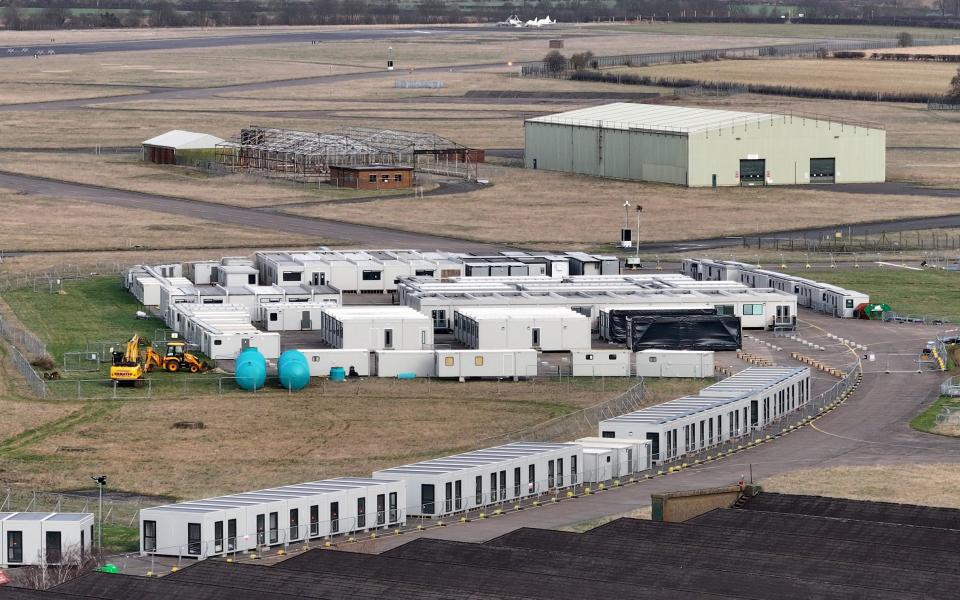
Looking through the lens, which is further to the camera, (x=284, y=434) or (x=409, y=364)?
(x=409, y=364)

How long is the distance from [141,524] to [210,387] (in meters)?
30.4

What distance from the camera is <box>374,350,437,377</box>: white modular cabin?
324ft

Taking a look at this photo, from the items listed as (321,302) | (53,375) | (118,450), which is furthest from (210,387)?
(321,302)

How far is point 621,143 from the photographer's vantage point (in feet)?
611

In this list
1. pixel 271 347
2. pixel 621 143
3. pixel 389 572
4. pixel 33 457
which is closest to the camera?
pixel 389 572

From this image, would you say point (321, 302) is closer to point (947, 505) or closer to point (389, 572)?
point (947, 505)

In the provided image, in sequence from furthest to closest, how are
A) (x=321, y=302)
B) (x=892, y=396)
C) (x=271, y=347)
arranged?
(x=321, y=302) → (x=271, y=347) → (x=892, y=396)

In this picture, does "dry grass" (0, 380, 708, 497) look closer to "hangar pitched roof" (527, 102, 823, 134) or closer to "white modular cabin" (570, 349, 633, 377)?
"white modular cabin" (570, 349, 633, 377)

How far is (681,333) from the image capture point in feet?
351

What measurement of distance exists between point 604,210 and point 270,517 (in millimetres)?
103711

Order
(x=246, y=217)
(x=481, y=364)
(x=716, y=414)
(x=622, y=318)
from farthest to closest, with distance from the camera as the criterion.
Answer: (x=246, y=217), (x=622, y=318), (x=481, y=364), (x=716, y=414)

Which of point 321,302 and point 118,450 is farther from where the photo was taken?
point 321,302

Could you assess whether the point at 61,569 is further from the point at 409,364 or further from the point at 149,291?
the point at 149,291

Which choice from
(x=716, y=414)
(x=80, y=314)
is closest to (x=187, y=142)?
(x=80, y=314)
